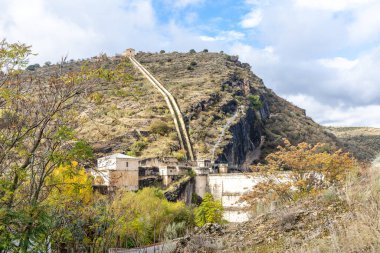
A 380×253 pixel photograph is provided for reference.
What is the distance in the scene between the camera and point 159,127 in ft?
177

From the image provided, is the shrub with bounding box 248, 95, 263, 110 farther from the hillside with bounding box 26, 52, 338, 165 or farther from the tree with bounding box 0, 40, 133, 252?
the tree with bounding box 0, 40, 133, 252

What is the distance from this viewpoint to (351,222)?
713 cm

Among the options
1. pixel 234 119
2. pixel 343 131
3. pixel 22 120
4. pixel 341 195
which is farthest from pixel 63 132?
pixel 343 131

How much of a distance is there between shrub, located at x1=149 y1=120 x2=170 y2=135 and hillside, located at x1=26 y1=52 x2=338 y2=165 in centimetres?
21

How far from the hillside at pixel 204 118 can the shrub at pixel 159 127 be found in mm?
209

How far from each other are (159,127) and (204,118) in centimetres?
930

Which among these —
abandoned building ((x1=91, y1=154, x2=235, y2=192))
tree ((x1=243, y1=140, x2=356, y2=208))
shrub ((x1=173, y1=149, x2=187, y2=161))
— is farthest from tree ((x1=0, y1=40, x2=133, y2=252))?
shrub ((x1=173, y1=149, x2=187, y2=161))

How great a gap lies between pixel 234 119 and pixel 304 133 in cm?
1823

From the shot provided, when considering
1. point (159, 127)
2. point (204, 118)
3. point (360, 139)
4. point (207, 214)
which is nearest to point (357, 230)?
point (207, 214)

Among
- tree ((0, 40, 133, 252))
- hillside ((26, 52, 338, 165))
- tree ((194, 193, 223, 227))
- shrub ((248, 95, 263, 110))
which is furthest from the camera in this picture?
shrub ((248, 95, 263, 110))

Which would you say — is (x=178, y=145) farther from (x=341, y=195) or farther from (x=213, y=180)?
(x=341, y=195)

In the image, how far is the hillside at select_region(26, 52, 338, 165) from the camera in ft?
165

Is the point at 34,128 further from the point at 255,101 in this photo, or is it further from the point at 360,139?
the point at 360,139

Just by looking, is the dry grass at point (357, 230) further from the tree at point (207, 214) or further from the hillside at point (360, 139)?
the hillside at point (360, 139)
